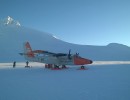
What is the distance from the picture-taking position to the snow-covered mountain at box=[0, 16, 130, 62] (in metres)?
79.0

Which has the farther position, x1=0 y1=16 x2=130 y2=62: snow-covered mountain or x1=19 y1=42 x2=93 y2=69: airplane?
x1=0 y1=16 x2=130 y2=62: snow-covered mountain

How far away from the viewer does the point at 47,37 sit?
114m

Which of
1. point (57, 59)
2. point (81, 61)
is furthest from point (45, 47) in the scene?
point (81, 61)

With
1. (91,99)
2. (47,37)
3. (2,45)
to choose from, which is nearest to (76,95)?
(91,99)

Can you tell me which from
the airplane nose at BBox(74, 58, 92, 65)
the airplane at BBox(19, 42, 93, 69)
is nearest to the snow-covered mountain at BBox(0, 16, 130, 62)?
the airplane at BBox(19, 42, 93, 69)

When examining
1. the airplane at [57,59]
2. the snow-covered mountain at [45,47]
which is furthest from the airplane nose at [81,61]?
the snow-covered mountain at [45,47]

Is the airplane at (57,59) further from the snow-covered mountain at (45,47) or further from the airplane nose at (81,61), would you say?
the snow-covered mountain at (45,47)

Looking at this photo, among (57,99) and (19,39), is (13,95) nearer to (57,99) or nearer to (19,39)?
(57,99)

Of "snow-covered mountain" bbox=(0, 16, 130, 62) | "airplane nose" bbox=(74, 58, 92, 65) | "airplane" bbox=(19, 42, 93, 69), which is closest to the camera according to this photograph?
"airplane nose" bbox=(74, 58, 92, 65)

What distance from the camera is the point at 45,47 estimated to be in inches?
3561

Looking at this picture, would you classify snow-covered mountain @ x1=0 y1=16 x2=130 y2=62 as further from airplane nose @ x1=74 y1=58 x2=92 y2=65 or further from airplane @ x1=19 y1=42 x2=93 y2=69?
airplane nose @ x1=74 y1=58 x2=92 y2=65

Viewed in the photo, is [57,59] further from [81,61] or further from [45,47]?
[45,47]

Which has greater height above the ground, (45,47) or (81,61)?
(45,47)

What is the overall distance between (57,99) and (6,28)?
122m
